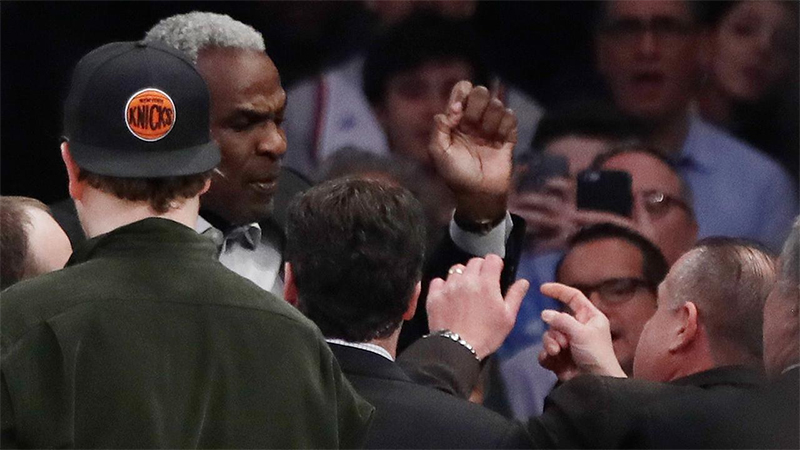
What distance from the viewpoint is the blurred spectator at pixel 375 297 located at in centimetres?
240

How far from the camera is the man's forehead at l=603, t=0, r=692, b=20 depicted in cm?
418

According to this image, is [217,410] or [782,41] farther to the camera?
[782,41]

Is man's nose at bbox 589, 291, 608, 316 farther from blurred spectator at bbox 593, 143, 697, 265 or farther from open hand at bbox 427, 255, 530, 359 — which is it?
open hand at bbox 427, 255, 530, 359

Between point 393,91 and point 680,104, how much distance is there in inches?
34.0

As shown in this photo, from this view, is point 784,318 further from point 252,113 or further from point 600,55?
point 600,55

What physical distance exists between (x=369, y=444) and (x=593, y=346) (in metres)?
0.55

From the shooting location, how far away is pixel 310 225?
8.23 feet

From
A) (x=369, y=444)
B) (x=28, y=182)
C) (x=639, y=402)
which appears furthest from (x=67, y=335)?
(x=28, y=182)

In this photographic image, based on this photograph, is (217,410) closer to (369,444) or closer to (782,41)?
(369,444)

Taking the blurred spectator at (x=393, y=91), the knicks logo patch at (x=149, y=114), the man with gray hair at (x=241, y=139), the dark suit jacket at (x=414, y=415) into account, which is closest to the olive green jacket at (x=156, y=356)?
the knicks logo patch at (x=149, y=114)

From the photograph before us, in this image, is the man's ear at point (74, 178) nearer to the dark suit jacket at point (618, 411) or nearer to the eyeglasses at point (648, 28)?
the dark suit jacket at point (618, 411)

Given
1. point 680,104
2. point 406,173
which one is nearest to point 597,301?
point 406,173

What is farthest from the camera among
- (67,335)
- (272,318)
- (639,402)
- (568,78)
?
(568,78)

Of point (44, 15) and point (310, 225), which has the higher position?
point (310, 225)
